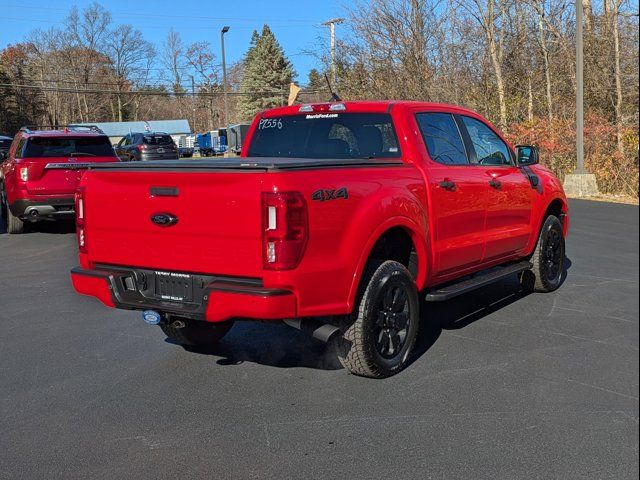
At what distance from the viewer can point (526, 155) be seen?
628 centimetres

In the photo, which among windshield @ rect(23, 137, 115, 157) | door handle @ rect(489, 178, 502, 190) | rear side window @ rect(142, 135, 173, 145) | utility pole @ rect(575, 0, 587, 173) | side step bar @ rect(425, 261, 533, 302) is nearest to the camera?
side step bar @ rect(425, 261, 533, 302)

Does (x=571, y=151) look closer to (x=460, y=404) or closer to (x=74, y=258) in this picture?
(x=74, y=258)

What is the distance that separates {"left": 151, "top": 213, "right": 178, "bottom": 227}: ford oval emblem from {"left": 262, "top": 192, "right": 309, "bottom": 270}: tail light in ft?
2.26

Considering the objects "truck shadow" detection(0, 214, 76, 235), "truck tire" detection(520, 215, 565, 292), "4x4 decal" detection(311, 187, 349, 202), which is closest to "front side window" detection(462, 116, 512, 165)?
"truck tire" detection(520, 215, 565, 292)

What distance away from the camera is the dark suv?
1207 inches

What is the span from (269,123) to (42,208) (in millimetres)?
7025

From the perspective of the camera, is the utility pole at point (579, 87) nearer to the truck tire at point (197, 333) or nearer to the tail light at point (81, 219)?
the truck tire at point (197, 333)

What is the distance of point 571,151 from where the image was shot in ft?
58.2

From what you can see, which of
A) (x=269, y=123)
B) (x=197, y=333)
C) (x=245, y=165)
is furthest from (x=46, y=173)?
(x=245, y=165)

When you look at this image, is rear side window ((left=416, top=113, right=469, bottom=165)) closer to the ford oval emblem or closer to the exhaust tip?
the exhaust tip

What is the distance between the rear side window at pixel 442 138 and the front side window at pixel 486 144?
254mm

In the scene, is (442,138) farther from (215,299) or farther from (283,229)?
(215,299)

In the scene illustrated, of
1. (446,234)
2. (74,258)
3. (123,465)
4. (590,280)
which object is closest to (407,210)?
(446,234)

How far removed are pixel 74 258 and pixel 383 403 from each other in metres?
7.04
